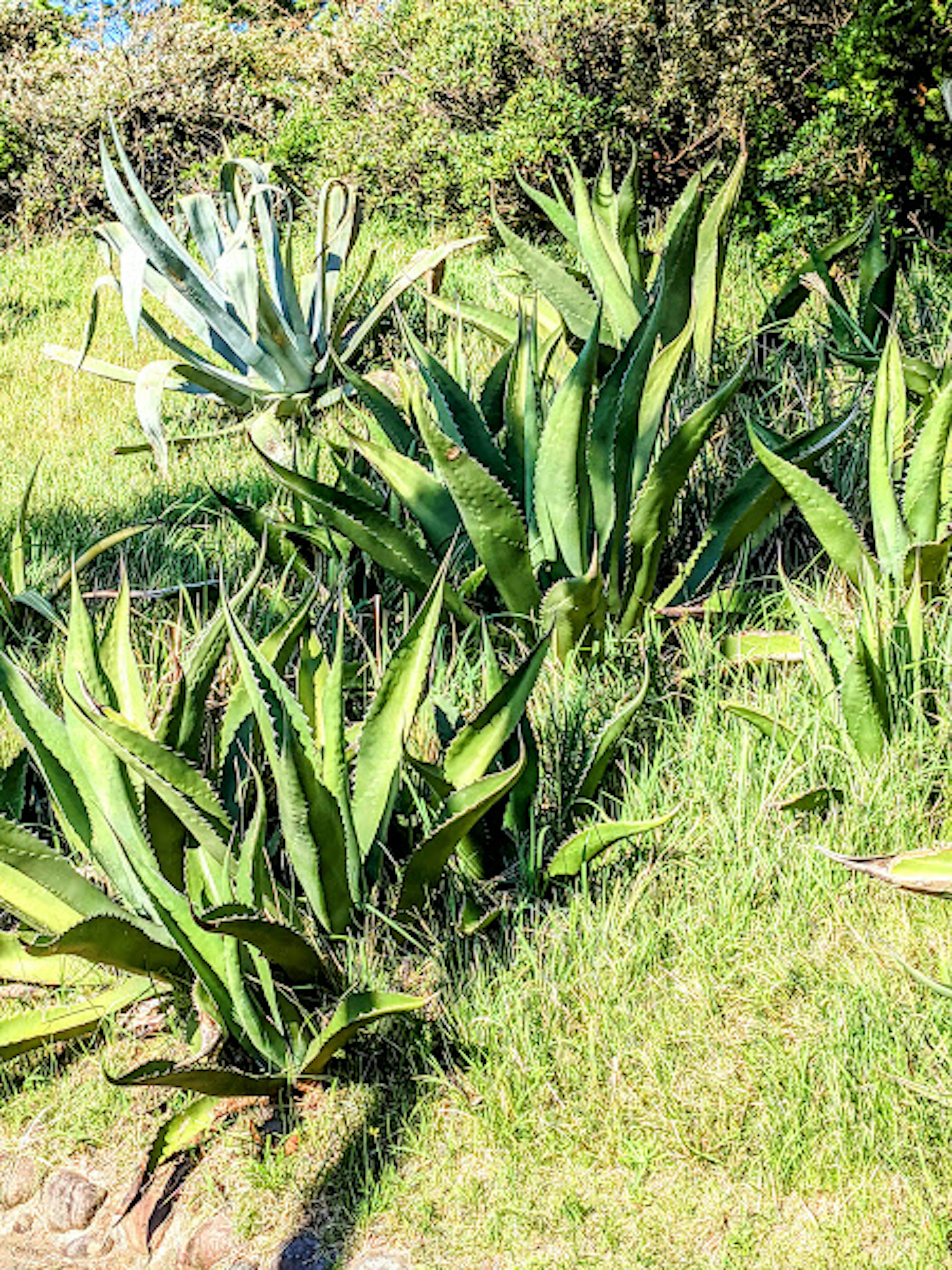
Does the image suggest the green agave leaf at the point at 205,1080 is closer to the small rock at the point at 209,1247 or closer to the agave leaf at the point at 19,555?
the small rock at the point at 209,1247

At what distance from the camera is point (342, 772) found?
2387mm

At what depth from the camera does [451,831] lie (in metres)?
2.39

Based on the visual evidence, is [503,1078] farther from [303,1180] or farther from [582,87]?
[582,87]

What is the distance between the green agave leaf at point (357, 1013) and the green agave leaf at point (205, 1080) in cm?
8

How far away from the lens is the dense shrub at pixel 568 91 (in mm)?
5996

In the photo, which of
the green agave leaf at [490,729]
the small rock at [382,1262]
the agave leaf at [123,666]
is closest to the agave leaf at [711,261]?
the green agave leaf at [490,729]

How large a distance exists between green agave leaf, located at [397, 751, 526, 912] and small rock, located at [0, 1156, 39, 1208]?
2.55ft

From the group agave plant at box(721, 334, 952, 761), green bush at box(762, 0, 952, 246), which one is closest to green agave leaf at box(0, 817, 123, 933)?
agave plant at box(721, 334, 952, 761)

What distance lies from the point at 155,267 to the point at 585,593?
2389mm

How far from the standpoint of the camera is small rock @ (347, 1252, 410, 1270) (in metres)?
2.09

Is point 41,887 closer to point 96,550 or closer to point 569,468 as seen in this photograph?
point 96,550

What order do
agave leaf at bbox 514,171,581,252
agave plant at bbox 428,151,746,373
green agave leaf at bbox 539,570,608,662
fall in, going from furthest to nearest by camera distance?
1. agave leaf at bbox 514,171,581,252
2. agave plant at bbox 428,151,746,373
3. green agave leaf at bbox 539,570,608,662

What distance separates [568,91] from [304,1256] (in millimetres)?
5501

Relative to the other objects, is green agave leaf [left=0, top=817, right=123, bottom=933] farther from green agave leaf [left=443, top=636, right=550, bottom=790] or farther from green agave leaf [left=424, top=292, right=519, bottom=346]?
green agave leaf [left=424, top=292, right=519, bottom=346]
